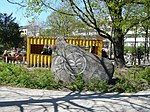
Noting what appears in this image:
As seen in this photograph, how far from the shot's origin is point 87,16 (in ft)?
44.5

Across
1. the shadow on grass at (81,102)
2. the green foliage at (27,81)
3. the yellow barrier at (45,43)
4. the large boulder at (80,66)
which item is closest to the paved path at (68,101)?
Answer: the shadow on grass at (81,102)

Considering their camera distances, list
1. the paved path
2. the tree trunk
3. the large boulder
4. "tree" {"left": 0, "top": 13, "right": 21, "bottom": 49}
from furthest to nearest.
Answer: "tree" {"left": 0, "top": 13, "right": 21, "bottom": 49}, the tree trunk, the large boulder, the paved path

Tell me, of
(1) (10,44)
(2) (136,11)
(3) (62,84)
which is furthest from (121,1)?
(1) (10,44)

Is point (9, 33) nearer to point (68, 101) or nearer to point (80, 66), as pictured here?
point (80, 66)

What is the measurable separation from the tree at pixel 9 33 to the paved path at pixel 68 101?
32.4 m

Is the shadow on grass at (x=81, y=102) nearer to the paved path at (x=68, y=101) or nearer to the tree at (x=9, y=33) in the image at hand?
the paved path at (x=68, y=101)

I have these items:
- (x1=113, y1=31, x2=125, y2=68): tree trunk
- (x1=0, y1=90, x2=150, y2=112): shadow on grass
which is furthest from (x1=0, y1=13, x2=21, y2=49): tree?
(x1=0, y1=90, x2=150, y2=112): shadow on grass

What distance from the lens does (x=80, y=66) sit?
10.3 m

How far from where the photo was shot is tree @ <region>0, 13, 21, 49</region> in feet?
132

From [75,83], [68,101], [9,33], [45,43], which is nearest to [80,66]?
[75,83]

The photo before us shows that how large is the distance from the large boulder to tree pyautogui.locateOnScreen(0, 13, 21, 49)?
102ft

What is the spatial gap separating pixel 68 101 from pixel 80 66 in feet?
9.48

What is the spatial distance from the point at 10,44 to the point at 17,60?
75.5ft

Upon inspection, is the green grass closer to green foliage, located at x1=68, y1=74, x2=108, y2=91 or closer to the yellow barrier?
green foliage, located at x1=68, y1=74, x2=108, y2=91
